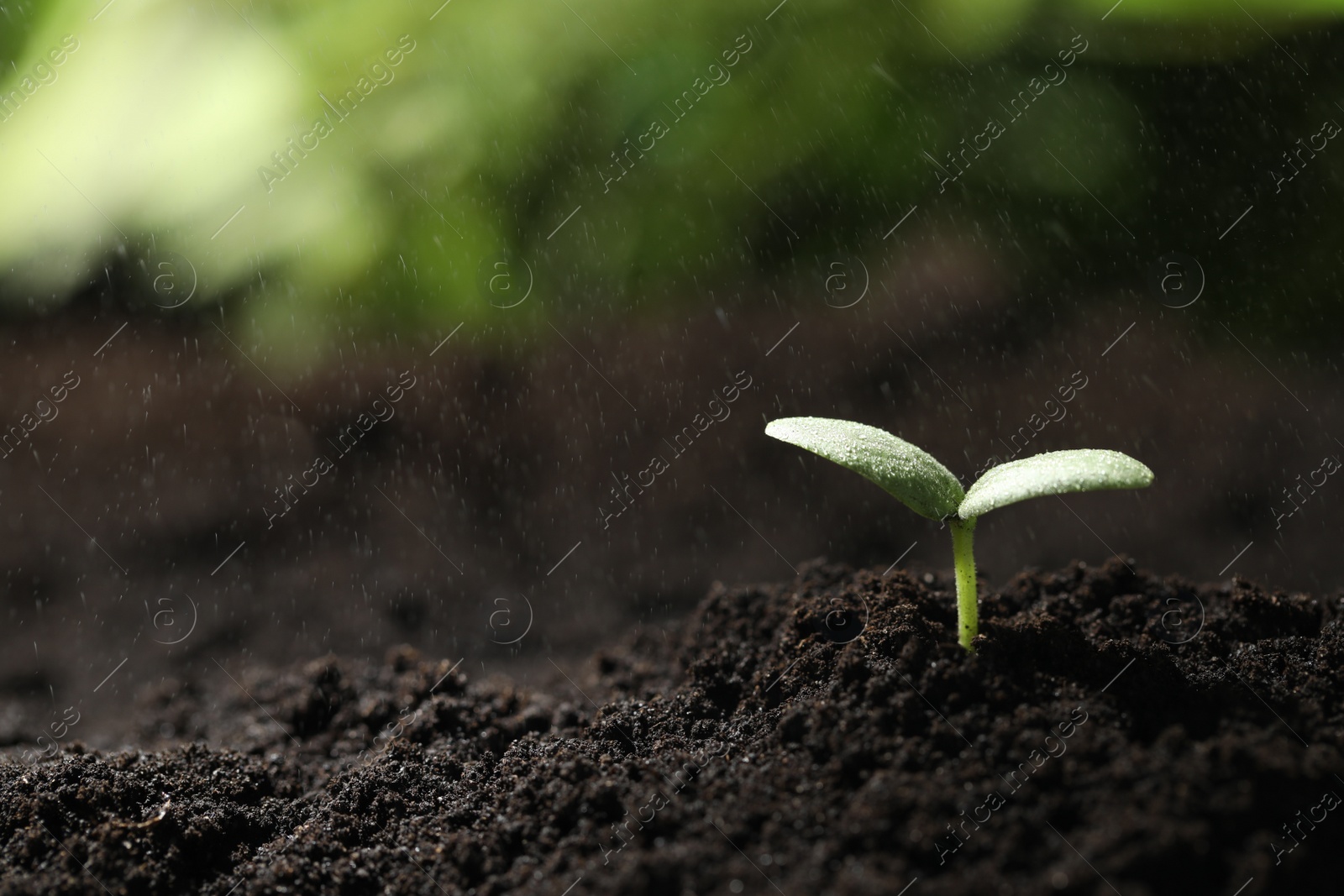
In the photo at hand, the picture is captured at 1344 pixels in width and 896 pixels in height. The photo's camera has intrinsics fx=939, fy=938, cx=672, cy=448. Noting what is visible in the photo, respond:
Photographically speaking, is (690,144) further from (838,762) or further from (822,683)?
(838,762)

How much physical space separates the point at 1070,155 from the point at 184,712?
2803 millimetres

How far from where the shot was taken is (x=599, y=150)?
2.91m

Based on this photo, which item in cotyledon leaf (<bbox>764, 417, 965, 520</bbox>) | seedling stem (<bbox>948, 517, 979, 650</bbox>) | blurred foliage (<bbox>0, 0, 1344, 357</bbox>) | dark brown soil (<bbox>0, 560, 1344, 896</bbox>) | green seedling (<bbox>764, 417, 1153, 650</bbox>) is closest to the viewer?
dark brown soil (<bbox>0, 560, 1344, 896</bbox>)

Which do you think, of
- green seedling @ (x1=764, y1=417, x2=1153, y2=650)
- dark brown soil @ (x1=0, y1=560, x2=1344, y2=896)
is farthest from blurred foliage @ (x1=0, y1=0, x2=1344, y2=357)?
green seedling @ (x1=764, y1=417, x2=1153, y2=650)

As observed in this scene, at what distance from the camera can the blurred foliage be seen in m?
2.75

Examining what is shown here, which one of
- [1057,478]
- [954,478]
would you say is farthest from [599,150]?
[1057,478]

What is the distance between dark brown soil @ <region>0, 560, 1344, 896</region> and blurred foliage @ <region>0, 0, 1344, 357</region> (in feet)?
5.06

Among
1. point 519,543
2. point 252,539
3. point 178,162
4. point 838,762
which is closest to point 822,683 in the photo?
point 838,762

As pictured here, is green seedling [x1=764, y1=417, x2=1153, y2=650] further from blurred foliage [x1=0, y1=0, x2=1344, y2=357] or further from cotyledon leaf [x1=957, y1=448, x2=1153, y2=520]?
blurred foliage [x1=0, y1=0, x2=1344, y2=357]

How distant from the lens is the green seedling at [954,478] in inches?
42.6

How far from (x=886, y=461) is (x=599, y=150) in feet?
6.57

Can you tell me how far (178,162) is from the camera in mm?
2805

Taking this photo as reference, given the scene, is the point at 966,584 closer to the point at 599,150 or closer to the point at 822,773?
the point at 822,773

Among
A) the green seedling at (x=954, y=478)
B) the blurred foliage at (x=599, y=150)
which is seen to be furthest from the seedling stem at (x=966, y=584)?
the blurred foliage at (x=599, y=150)
